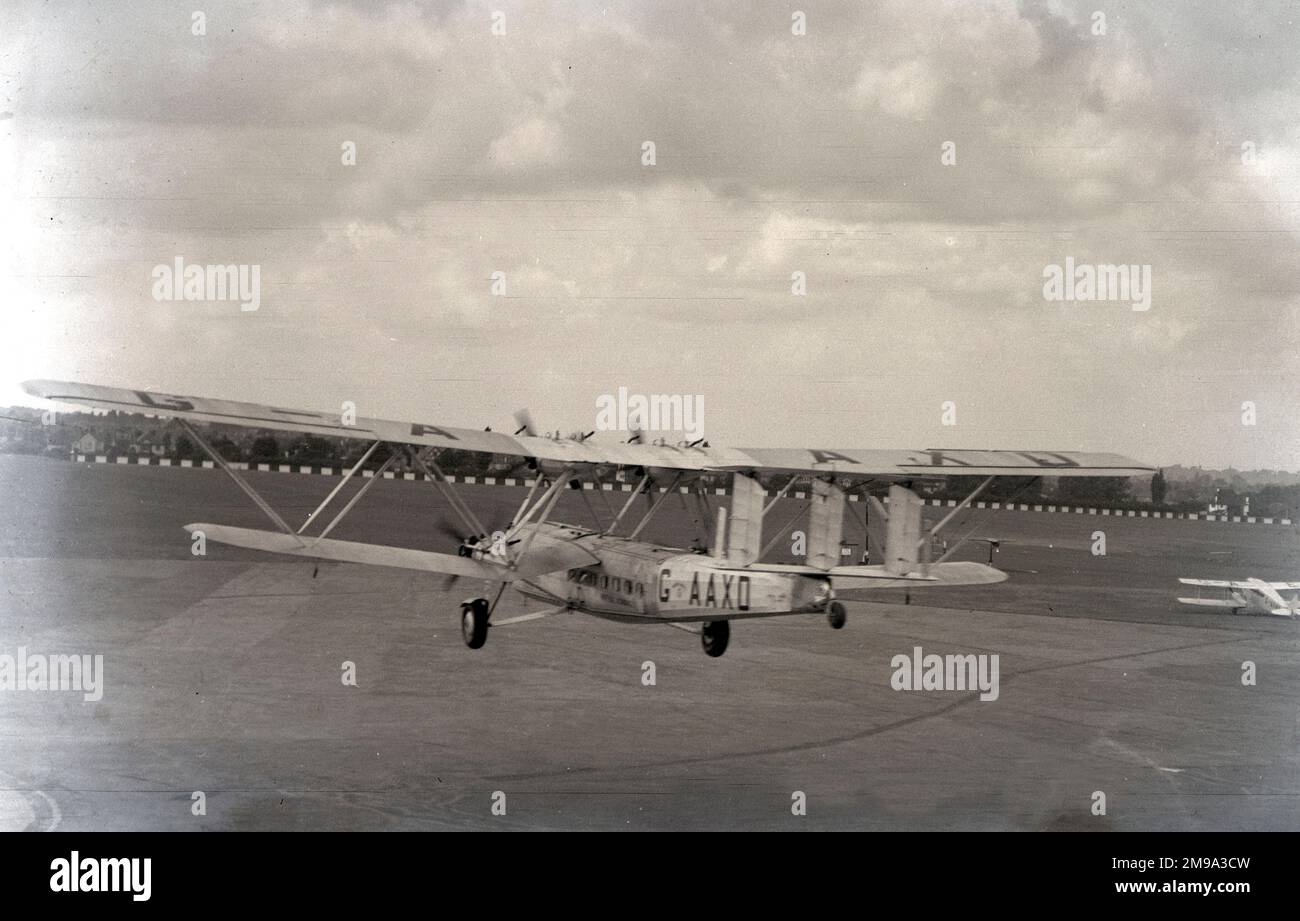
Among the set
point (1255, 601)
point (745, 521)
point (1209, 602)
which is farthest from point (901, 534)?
point (1255, 601)

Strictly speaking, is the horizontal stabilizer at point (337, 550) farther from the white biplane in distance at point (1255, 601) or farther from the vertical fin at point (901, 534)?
the white biplane in distance at point (1255, 601)

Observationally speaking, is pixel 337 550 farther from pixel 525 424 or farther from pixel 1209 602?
pixel 1209 602

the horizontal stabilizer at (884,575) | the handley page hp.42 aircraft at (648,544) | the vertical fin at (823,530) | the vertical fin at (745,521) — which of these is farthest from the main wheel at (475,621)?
the vertical fin at (823,530)

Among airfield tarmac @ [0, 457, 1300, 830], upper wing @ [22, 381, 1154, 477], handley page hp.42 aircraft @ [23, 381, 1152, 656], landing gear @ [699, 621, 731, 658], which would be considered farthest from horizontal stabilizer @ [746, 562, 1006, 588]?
airfield tarmac @ [0, 457, 1300, 830]

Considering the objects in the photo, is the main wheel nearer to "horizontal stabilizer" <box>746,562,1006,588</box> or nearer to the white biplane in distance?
"horizontal stabilizer" <box>746,562,1006,588</box>

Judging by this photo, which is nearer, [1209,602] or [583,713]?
[583,713]
